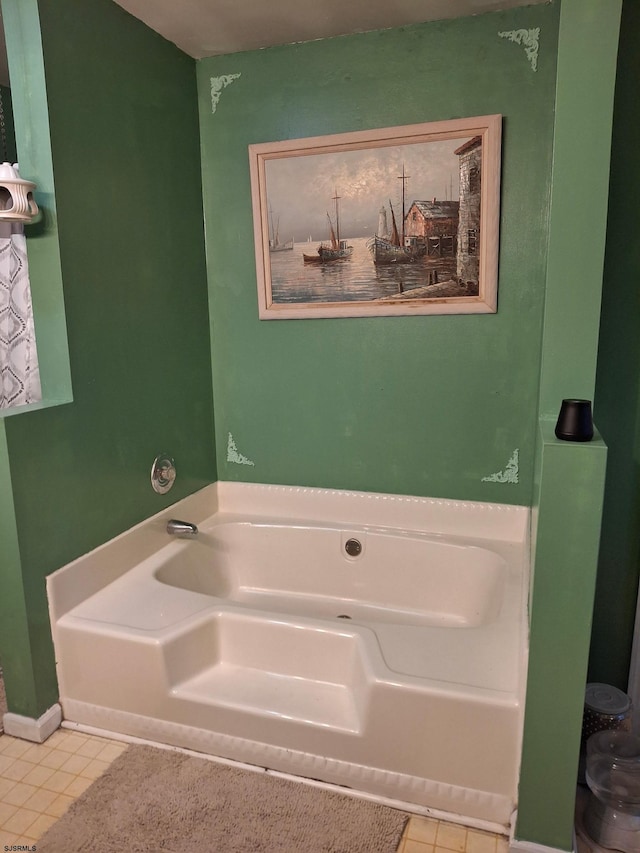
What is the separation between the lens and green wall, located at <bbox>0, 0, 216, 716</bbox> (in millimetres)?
1763

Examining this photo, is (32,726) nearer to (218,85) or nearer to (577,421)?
(577,421)

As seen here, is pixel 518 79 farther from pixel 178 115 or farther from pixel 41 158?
pixel 41 158

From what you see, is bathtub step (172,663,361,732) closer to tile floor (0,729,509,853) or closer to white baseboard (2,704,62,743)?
tile floor (0,729,509,853)

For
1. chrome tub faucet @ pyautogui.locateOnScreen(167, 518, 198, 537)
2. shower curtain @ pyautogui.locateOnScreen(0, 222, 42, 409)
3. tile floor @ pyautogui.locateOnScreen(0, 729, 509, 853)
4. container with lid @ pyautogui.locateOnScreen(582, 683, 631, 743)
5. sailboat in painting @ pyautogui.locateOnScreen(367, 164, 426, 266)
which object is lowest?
tile floor @ pyautogui.locateOnScreen(0, 729, 509, 853)

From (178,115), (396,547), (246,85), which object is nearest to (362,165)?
(246,85)

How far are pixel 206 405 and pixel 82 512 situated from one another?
82 centimetres

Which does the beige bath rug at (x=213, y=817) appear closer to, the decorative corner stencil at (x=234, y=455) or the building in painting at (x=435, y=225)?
the decorative corner stencil at (x=234, y=455)

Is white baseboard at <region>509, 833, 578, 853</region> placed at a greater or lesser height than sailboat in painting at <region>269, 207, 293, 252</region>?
lesser

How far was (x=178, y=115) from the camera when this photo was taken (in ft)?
7.64

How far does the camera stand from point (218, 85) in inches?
94.7

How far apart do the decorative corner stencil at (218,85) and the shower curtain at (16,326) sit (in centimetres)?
105

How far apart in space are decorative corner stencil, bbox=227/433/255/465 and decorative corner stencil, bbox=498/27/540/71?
1.84 metres

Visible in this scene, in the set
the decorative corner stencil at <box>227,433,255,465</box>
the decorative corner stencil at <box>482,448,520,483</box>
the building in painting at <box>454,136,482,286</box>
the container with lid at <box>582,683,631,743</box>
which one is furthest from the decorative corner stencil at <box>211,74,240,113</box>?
the container with lid at <box>582,683,631,743</box>

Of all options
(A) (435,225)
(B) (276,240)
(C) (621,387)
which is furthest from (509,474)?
(B) (276,240)
